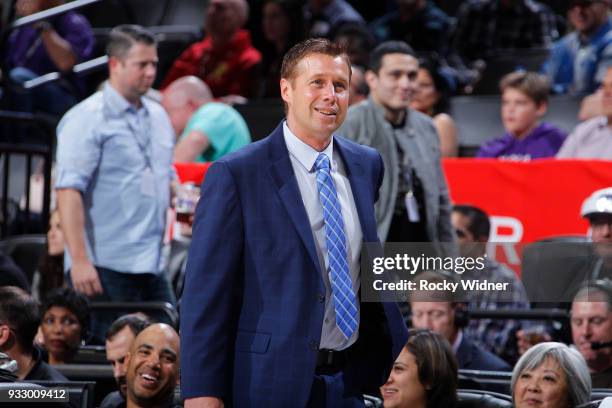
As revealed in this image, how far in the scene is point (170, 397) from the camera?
5145 millimetres

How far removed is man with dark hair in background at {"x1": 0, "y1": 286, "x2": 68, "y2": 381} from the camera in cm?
522

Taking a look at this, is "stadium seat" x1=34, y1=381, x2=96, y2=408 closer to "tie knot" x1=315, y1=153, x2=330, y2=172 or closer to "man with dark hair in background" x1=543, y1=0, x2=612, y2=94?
"tie knot" x1=315, y1=153, x2=330, y2=172

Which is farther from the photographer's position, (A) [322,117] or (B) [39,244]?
(B) [39,244]

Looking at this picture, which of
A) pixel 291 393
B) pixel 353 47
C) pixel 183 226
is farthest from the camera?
pixel 353 47

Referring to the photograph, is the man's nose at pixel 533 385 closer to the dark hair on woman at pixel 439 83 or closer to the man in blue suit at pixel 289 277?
the man in blue suit at pixel 289 277

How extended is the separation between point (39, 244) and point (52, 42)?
9.59 ft

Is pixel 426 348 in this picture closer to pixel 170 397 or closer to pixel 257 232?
pixel 170 397

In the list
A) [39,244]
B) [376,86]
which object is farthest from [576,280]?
[39,244]

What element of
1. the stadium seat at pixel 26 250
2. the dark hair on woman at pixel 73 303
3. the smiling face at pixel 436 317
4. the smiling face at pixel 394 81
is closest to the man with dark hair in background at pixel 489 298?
the smiling face at pixel 436 317

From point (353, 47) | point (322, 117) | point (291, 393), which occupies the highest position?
point (353, 47)

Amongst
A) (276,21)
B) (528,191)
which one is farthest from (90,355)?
(276,21)

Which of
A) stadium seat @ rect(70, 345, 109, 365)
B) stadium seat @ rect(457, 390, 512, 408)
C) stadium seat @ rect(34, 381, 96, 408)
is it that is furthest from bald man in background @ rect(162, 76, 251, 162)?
stadium seat @ rect(34, 381, 96, 408)

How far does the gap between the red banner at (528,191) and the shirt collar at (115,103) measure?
2164 millimetres

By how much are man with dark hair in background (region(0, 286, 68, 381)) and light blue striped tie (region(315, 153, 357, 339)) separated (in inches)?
78.8
